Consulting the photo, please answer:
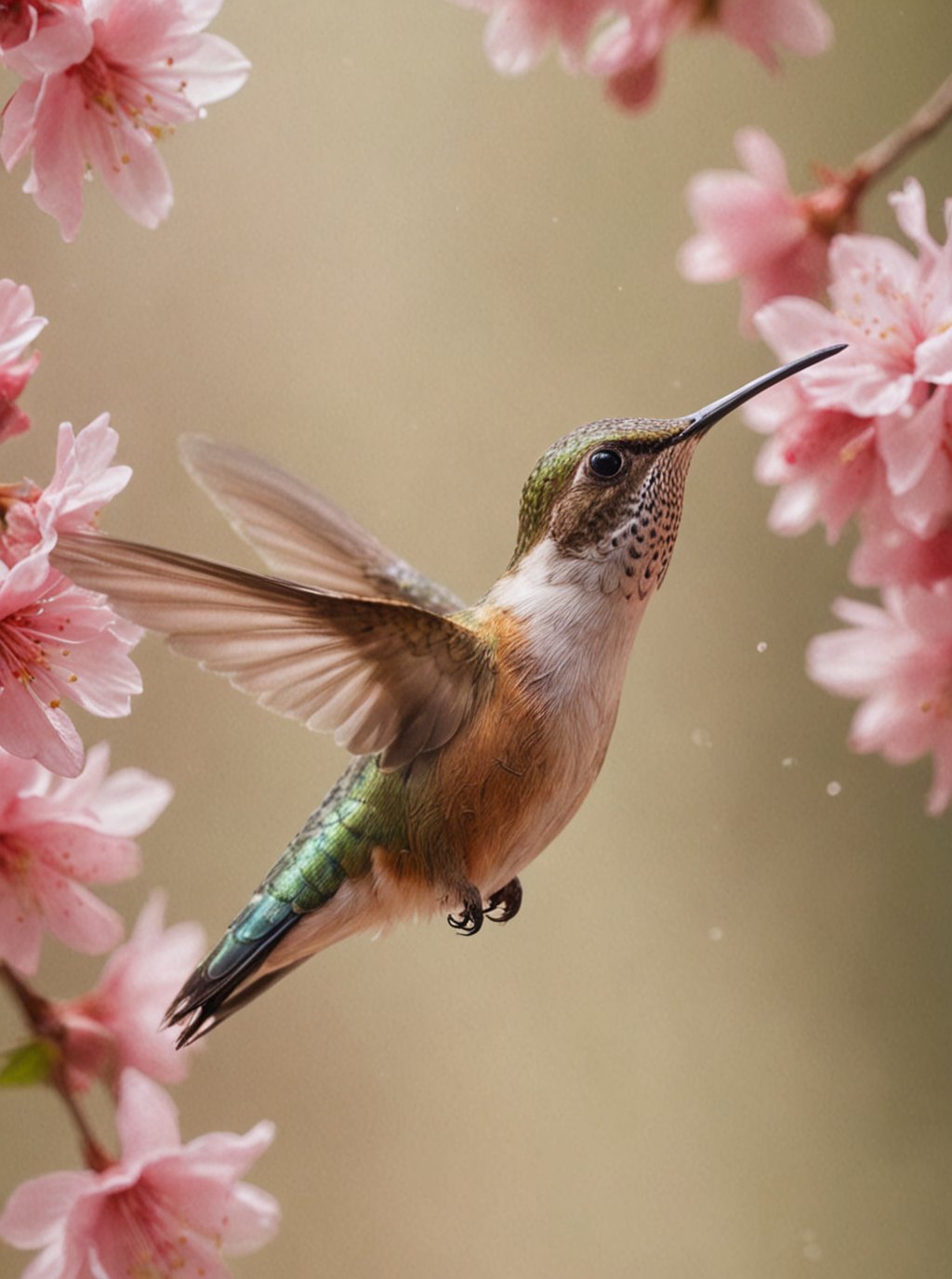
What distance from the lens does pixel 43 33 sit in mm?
549

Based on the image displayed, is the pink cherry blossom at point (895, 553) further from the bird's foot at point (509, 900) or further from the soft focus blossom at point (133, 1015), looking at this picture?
the soft focus blossom at point (133, 1015)

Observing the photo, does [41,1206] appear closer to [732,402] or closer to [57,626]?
[57,626]

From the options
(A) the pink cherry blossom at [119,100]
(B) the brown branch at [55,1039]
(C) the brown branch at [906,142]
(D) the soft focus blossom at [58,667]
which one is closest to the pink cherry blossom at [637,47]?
(C) the brown branch at [906,142]

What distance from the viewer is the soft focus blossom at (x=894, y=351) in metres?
0.65

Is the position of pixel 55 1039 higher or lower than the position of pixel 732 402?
lower

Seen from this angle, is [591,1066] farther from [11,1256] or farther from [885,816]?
[11,1256]

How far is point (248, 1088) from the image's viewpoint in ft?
3.94

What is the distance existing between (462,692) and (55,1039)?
32 cm

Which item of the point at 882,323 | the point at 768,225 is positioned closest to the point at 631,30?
the point at 768,225

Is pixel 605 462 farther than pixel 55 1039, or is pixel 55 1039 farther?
pixel 55 1039

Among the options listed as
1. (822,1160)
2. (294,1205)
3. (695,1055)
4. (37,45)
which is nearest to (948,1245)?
(822,1160)

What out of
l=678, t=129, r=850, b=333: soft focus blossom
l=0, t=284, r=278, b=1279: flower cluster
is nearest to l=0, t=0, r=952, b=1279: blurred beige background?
l=678, t=129, r=850, b=333: soft focus blossom

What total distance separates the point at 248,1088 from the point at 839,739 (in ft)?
2.05

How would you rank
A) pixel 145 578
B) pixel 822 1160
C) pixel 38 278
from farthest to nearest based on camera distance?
pixel 822 1160 < pixel 38 278 < pixel 145 578
